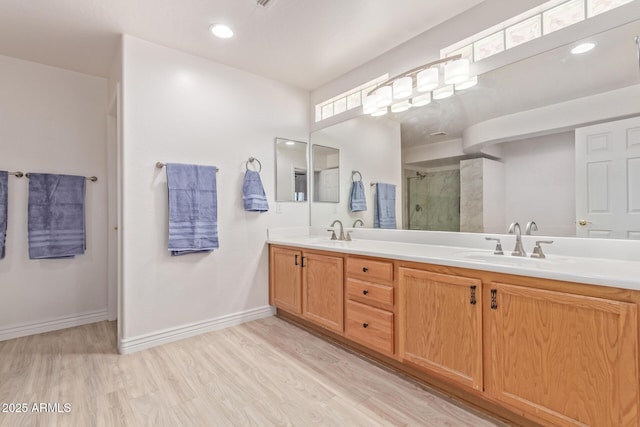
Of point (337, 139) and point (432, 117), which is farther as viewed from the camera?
point (337, 139)

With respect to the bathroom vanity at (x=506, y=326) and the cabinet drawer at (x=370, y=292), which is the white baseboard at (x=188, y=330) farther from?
the cabinet drawer at (x=370, y=292)

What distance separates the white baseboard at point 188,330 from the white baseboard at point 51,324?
96 centimetres

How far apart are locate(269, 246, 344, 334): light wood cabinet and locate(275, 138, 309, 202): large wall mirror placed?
62 centimetres

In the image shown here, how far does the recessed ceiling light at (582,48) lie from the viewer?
162cm

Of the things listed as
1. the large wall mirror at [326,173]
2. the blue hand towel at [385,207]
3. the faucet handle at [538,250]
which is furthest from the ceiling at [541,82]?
the large wall mirror at [326,173]

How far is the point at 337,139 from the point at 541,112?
Answer: 1767mm

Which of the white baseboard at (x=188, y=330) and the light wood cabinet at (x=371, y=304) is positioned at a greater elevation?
the light wood cabinet at (x=371, y=304)

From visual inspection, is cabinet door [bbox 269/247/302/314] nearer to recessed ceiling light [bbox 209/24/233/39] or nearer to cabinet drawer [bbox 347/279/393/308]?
cabinet drawer [bbox 347/279/393/308]

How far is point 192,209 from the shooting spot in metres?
2.54

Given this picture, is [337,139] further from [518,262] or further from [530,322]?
[530,322]

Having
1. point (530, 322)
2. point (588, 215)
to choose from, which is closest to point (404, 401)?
point (530, 322)

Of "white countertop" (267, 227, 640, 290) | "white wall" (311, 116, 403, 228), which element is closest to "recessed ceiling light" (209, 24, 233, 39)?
"white wall" (311, 116, 403, 228)

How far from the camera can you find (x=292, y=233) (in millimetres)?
3262

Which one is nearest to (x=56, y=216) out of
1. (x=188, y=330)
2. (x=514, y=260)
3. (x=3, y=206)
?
(x=3, y=206)
